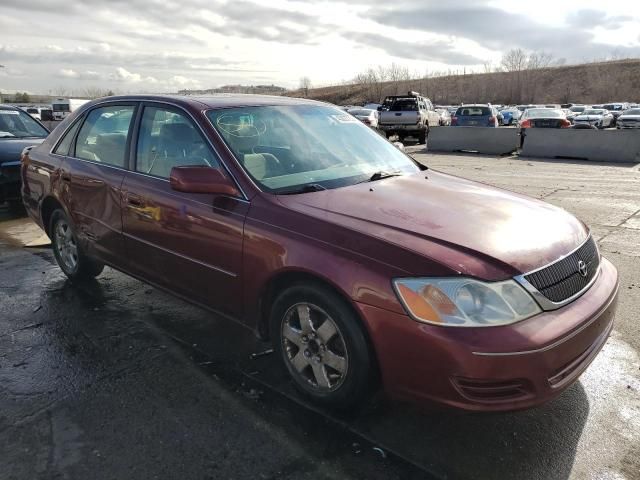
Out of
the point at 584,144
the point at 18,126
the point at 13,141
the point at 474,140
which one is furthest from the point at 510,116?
the point at 13,141

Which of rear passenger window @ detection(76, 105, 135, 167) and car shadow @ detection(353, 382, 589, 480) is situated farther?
rear passenger window @ detection(76, 105, 135, 167)

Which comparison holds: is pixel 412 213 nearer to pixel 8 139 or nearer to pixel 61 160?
pixel 61 160

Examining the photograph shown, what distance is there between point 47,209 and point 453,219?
4.03 meters

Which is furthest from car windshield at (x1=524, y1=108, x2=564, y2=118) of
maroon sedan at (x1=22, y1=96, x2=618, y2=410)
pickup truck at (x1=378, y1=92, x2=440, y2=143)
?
maroon sedan at (x1=22, y1=96, x2=618, y2=410)

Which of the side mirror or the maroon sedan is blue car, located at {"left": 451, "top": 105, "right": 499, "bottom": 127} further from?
the side mirror

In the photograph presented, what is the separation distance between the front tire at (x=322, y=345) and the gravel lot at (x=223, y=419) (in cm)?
15

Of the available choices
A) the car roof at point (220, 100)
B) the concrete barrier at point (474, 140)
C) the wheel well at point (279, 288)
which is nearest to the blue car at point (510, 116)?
the concrete barrier at point (474, 140)

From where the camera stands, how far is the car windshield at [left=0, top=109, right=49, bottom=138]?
8.80 meters

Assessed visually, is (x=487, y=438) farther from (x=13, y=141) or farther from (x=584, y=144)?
(x=584, y=144)

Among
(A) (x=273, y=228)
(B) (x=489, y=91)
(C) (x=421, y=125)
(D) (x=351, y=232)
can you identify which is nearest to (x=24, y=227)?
(A) (x=273, y=228)

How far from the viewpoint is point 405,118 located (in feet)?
68.3

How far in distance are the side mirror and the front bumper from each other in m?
1.13

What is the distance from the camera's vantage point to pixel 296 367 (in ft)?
9.89

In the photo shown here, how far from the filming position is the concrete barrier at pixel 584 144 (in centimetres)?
1432
